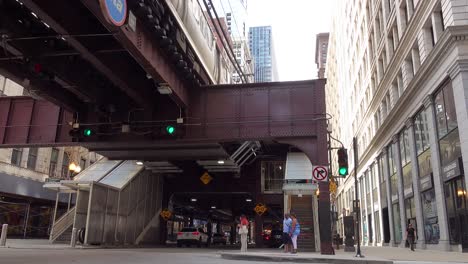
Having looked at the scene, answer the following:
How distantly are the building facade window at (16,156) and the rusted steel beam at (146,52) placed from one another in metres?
24.0

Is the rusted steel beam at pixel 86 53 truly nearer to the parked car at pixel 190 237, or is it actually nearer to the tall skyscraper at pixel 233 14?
the parked car at pixel 190 237

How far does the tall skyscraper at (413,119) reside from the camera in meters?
22.0

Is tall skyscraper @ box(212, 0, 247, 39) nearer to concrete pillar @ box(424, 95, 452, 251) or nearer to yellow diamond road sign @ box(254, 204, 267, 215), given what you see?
yellow diamond road sign @ box(254, 204, 267, 215)

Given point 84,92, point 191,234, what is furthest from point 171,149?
point 191,234

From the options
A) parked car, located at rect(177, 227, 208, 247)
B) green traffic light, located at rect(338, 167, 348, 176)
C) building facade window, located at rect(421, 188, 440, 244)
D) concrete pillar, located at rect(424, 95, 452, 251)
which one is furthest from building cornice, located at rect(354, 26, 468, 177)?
parked car, located at rect(177, 227, 208, 247)

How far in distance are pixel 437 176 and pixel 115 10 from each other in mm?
19876

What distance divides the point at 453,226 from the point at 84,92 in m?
19.6

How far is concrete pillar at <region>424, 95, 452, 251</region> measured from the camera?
23.9m

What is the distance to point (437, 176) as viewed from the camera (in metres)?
24.7

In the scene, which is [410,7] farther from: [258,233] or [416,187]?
[258,233]

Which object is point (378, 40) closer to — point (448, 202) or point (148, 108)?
point (448, 202)

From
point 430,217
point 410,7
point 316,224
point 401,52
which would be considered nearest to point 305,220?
point 316,224

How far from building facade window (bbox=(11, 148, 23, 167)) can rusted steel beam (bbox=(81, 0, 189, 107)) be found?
78.7ft

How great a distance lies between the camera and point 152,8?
15805 mm
